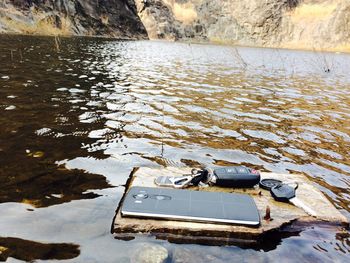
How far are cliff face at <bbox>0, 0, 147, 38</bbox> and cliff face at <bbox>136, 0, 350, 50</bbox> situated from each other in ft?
145

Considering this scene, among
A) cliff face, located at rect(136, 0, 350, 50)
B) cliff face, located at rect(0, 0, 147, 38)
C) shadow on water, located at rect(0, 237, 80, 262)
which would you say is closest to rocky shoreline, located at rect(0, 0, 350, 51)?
cliff face, located at rect(136, 0, 350, 50)

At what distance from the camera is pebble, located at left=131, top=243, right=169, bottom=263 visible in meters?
3.90

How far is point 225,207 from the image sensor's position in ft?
15.4

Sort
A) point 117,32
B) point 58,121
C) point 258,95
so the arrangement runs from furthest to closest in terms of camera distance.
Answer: point 117,32 < point 258,95 < point 58,121

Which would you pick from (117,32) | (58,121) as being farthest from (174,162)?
(117,32)

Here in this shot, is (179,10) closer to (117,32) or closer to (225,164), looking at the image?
(117,32)

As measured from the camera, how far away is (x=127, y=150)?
25.2 feet

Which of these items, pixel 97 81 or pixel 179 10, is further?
pixel 179 10

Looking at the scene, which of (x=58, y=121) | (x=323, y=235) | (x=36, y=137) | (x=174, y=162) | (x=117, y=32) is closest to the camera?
(x=323, y=235)

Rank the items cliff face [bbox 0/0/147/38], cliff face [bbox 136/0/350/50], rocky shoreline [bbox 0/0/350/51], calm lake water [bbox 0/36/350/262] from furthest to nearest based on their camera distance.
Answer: cliff face [bbox 136/0/350/50]
rocky shoreline [bbox 0/0/350/51]
cliff face [bbox 0/0/147/38]
calm lake water [bbox 0/36/350/262]

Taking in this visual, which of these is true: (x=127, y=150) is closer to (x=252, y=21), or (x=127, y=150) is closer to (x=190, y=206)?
(x=190, y=206)

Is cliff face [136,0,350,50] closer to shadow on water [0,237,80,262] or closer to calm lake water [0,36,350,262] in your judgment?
calm lake water [0,36,350,262]

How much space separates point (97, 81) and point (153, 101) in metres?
5.23

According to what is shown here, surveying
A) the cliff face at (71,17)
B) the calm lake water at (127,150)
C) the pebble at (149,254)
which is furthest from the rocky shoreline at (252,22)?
the pebble at (149,254)
